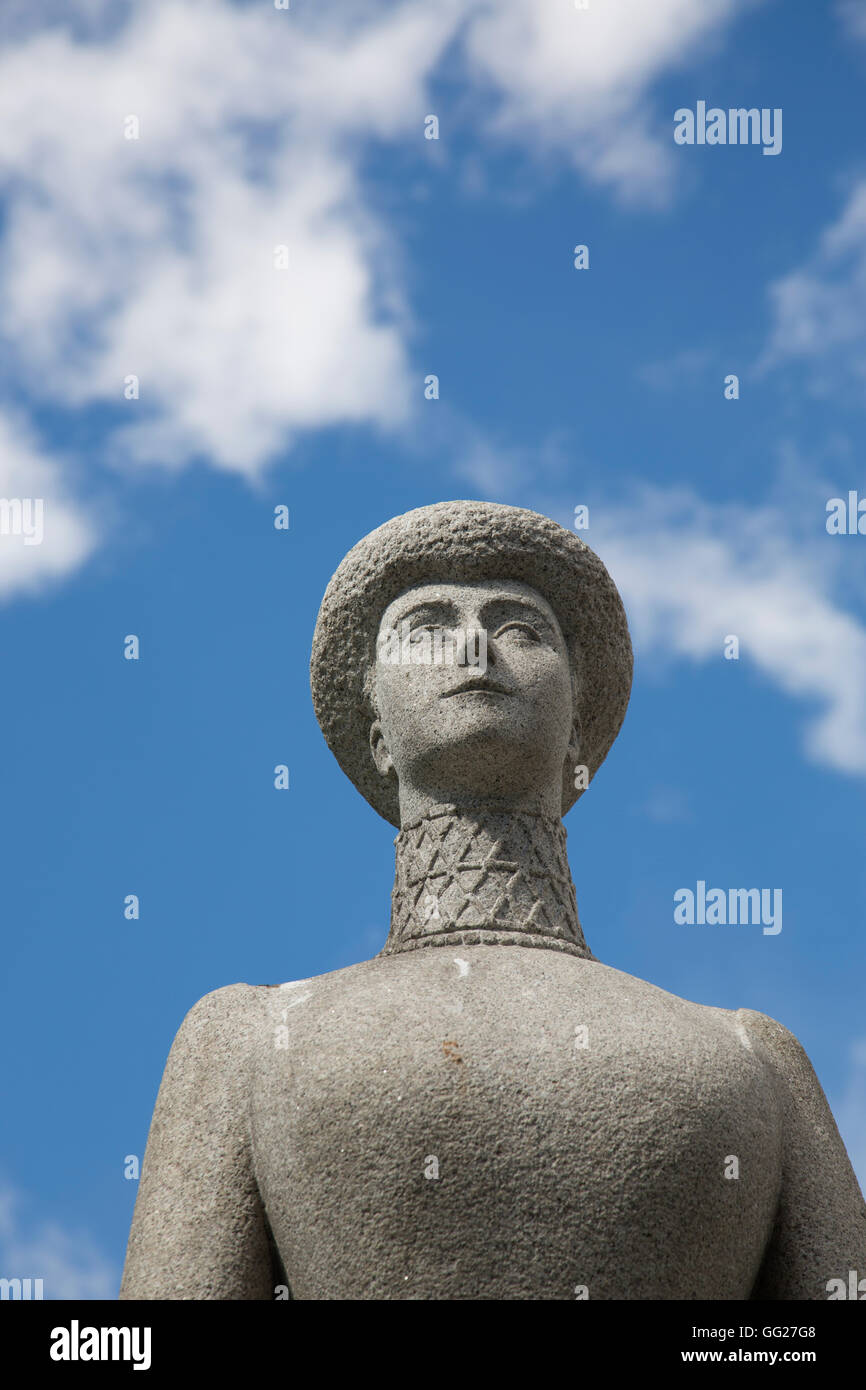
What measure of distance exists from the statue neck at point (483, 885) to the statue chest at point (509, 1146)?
0.40m

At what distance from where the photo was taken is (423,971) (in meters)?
6.54

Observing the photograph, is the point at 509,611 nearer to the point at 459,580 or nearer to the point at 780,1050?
the point at 459,580

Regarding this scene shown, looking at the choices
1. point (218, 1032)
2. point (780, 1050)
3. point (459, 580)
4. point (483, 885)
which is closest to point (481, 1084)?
point (483, 885)

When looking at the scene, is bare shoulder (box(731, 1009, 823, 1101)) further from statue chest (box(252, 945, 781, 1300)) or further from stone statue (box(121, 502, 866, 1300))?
statue chest (box(252, 945, 781, 1300))

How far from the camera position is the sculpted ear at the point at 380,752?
7.73 metres

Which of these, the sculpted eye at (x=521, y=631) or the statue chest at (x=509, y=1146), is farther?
the sculpted eye at (x=521, y=631)

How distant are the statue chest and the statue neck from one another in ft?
1.30

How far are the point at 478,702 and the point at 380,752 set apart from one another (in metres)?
0.80

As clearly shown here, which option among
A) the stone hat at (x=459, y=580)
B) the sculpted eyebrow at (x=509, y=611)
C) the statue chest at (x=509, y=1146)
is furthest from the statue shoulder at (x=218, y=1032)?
the sculpted eyebrow at (x=509, y=611)

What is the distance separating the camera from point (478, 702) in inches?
281

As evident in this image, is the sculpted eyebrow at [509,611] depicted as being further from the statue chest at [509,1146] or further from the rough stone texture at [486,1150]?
the statue chest at [509,1146]

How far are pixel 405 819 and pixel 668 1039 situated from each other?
158cm
